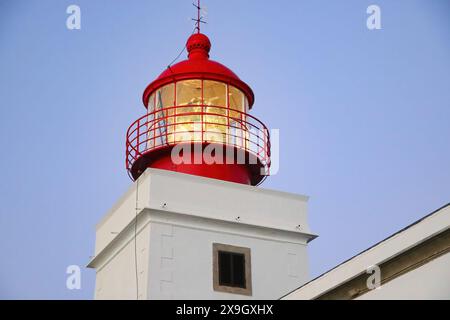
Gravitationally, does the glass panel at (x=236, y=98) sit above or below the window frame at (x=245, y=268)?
above

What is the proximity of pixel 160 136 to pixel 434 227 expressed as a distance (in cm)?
831

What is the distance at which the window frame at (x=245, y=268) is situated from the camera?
52.5ft

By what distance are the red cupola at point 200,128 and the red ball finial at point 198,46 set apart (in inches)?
11.9

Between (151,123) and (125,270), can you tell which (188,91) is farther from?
(125,270)

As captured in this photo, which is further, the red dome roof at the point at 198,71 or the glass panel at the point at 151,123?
the red dome roof at the point at 198,71

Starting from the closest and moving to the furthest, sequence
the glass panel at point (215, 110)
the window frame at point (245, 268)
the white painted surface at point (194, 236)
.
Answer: the white painted surface at point (194, 236) → the window frame at point (245, 268) → the glass panel at point (215, 110)

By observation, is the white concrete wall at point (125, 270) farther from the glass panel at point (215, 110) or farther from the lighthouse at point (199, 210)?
the glass panel at point (215, 110)

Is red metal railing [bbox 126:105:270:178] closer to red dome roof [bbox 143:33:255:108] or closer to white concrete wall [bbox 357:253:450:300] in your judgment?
red dome roof [bbox 143:33:255:108]

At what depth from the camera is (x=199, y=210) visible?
16.5 meters

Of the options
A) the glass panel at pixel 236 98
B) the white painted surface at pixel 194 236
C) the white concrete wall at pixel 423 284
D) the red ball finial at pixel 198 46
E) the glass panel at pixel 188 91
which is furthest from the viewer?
the red ball finial at pixel 198 46

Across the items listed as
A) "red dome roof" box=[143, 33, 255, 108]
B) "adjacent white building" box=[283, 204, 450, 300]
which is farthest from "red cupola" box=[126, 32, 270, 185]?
"adjacent white building" box=[283, 204, 450, 300]

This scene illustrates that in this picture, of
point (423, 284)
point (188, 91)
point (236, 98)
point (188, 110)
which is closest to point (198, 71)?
point (188, 91)

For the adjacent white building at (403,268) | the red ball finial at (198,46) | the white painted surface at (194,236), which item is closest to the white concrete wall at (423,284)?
the adjacent white building at (403,268)
